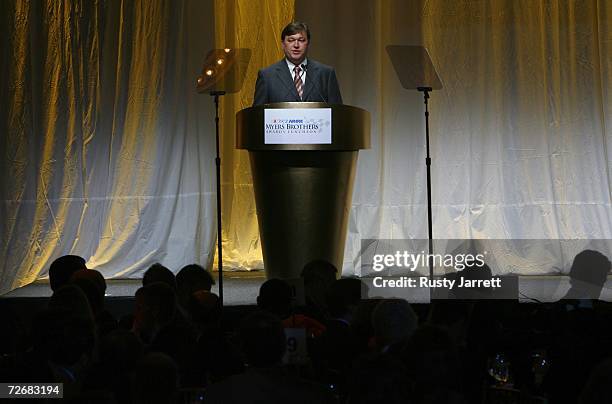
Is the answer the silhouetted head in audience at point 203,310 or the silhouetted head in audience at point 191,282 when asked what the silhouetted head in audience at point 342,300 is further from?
the silhouetted head in audience at point 191,282

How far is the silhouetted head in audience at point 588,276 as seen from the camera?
4.67 metres

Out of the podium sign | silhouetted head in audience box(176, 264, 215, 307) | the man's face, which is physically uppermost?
the man's face

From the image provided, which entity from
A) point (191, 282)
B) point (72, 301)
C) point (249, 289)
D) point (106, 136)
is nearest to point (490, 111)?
point (249, 289)

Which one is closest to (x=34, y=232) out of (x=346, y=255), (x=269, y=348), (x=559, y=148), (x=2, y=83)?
(x=2, y=83)

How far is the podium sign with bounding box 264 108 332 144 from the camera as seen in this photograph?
15.1 feet

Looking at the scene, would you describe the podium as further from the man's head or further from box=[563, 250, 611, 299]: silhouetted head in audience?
box=[563, 250, 611, 299]: silhouetted head in audience

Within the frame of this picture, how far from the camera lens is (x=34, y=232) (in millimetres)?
6621

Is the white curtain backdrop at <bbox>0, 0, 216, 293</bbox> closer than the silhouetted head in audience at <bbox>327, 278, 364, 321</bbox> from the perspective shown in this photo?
No

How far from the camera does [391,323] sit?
3.10m

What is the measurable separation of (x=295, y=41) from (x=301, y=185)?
0.83m

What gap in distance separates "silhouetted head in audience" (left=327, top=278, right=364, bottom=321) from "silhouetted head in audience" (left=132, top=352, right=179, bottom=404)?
1.23m

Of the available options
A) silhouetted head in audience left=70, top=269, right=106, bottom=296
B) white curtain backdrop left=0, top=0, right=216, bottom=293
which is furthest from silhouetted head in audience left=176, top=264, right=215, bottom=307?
white curtain backdrop left=0, top=0, right=216, bottom=293

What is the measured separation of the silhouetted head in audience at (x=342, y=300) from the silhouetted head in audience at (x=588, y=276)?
1.46 metres

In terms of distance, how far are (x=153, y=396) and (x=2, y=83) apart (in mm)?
4690
